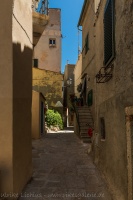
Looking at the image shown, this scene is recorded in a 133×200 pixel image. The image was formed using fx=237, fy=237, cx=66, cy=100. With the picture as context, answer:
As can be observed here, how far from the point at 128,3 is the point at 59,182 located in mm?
4683

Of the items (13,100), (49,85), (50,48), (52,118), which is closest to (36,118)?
(52,118)

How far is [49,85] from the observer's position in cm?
2808

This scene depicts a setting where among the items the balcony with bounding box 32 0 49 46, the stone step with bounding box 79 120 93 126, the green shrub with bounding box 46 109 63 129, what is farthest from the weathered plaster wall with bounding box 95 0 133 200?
the green shrub with bounding box 46 109 63 129

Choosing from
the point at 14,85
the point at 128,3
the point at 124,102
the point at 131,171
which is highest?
the point at 128,3

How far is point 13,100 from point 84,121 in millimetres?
10420

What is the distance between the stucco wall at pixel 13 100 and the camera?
16.4 ft

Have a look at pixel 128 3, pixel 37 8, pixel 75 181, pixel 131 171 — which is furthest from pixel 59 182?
pixel 37 8

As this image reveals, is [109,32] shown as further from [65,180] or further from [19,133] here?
[65,180]

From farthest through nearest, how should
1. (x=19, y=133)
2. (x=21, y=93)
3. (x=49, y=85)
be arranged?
(x=49, y=85) → (x=21, y=93) → (x=19, y=133)

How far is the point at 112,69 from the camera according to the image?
5.69 meters

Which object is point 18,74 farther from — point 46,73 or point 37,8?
point 46,73

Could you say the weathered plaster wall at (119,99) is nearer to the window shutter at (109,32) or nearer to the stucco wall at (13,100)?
the window shutter at (109,32)

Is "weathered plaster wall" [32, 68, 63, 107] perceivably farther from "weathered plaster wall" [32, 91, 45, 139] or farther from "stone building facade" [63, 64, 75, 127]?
"weathered plaster wall" [32, 91, 45, 139]

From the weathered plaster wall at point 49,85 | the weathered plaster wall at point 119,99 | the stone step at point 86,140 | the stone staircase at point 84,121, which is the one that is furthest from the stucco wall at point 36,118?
the weathered plaster wall at point 49,85
